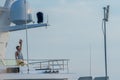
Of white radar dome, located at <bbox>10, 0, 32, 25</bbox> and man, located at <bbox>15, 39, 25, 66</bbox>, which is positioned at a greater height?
white radar dome, located at <bbox>10, 0, 32, 25</bbox>

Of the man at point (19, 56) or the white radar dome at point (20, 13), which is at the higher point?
the white radar dome at point (20, 13)

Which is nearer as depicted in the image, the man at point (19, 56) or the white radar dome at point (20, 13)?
the man at point (19, 56)

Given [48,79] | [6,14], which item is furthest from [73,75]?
[6,14]

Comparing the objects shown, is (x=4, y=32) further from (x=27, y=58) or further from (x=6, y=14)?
(x=27, y=58)

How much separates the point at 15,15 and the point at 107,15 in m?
5.36

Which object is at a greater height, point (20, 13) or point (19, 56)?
point (20, 13)

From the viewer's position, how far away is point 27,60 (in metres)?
29.9

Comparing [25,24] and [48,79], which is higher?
[25,24]

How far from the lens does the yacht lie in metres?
27.9

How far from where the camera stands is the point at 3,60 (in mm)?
30562

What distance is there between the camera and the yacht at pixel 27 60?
27859 mm

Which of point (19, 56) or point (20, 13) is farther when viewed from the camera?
point (20, 13)

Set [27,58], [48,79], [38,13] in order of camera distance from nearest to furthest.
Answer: [48,79]
[27,58]
[38,13]

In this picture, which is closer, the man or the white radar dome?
the man
